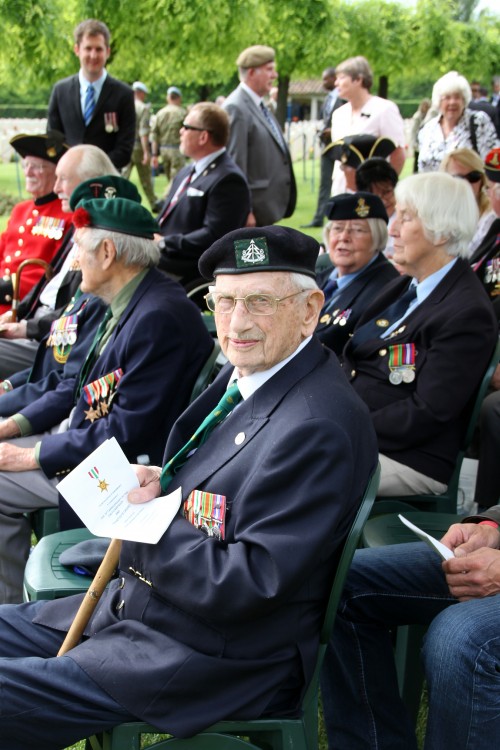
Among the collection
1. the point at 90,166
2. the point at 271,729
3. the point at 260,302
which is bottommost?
the point at 271,729

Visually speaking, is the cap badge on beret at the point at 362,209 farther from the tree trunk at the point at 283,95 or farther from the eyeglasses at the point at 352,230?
the tree trunk at the point at 283,95

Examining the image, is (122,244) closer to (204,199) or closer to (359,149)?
(204,199)

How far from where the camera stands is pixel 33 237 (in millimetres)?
5543

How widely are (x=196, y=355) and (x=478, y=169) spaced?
2635 mm

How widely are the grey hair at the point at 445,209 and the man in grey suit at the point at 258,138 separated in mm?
3972

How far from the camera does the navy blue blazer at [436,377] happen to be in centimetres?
331

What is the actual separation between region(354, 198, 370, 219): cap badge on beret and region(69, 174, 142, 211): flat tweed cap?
39.7 inches

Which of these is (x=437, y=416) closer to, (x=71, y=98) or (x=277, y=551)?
(x=277, y=551)

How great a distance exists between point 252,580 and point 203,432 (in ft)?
1.67

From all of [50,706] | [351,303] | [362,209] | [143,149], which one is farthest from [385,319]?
[143,149]

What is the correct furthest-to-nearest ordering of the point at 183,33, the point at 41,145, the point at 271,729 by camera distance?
the point at 183,33
the point at 41,145
the point at 271,729

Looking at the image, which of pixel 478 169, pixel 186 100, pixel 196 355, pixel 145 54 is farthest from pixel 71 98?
pixel 186 100

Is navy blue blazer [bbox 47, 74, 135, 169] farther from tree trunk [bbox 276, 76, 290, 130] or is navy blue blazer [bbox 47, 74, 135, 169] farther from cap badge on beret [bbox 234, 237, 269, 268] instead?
tree trunk [bbox 276, 76, 290, 130]

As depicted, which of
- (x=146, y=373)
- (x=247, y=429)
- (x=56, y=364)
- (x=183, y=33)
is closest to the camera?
(x=247, y=429)
